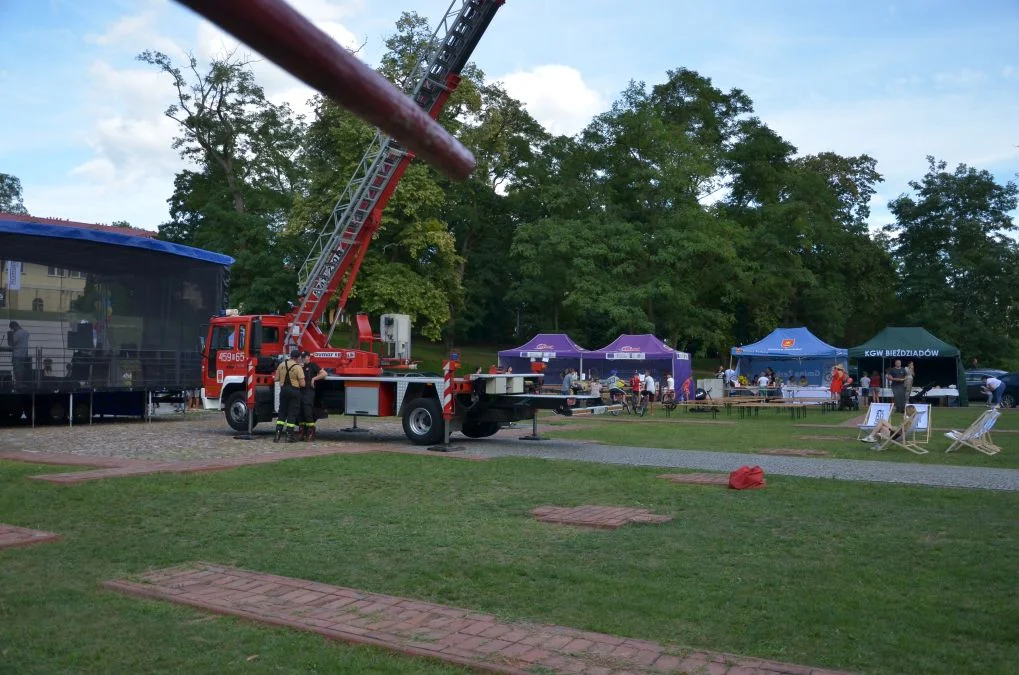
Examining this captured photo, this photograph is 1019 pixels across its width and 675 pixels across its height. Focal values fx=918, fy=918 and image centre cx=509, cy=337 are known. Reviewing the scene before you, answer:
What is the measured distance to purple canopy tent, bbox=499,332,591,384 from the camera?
38.2m

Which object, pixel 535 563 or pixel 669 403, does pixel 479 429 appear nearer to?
pixel 535 563

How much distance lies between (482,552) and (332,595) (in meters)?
1.57

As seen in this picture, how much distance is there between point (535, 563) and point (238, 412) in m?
13.7

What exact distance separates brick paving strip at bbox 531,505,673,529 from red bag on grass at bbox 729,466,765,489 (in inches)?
84.1

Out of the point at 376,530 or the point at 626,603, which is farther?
the point at 376,530

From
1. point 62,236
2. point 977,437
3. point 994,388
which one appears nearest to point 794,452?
point 977,437

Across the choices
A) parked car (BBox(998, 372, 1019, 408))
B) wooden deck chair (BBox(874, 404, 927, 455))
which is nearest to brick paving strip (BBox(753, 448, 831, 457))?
wooden deck chair (BBox(874, 404, 927, 455))

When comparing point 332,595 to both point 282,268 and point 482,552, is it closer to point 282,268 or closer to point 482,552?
point 482,552

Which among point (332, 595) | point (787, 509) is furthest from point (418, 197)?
point (332, 595)

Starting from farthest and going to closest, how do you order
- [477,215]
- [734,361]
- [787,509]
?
[734,361] → [477,215] → [787,509]

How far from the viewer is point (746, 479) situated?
10844 mm

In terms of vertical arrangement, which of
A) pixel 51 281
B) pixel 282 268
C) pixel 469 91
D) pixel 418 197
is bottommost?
pixel 51 281

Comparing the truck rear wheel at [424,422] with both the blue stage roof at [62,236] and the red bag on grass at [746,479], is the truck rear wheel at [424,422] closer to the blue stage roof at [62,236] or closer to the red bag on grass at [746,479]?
the red bag on grass at [746,479]

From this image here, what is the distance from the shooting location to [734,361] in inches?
2505
